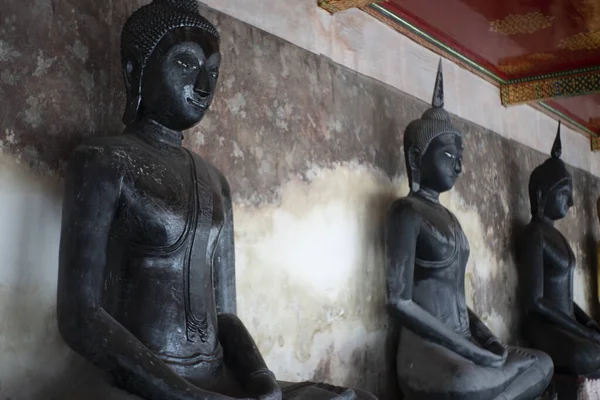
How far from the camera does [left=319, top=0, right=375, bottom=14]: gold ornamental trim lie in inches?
151

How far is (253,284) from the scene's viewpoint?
10.7 ft

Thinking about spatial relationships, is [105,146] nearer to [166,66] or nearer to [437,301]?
[166,66]

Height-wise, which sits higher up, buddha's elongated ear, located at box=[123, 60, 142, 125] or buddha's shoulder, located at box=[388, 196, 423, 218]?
buddha's elongated ear, located at box=[123, 60, 142, 125]

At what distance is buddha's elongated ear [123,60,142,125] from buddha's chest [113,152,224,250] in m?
0.20

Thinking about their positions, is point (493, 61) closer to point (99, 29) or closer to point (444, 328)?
point (444, 328)

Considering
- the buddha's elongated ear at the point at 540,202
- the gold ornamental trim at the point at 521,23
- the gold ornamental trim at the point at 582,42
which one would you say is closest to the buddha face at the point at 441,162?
the gold ornamental trim at the point at 521,23

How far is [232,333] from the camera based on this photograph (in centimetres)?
254

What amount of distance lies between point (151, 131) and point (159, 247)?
0.44m

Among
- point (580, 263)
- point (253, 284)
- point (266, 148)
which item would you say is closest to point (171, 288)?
point (253, 284)

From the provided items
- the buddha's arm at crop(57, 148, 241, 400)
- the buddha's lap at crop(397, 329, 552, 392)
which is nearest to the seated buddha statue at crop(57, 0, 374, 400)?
the buddha's arm at crop(57, 148, 241, 400)

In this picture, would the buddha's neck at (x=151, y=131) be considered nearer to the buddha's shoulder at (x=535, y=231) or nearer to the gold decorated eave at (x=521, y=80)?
the gold decorated eave at (x=521, y=80)

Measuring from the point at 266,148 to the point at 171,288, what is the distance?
124 cm

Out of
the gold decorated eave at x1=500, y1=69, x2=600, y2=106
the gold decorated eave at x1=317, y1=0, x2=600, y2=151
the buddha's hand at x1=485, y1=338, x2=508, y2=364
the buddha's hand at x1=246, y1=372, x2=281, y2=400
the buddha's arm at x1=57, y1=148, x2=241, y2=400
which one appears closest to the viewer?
the buddha's arm at x1=57, y1=148, x2=241, y2=400

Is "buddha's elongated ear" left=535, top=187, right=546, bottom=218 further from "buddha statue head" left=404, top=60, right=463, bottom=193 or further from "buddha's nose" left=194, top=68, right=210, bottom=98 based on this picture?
"buddha's nose" left=194, top=68, right=210, bottom=98
